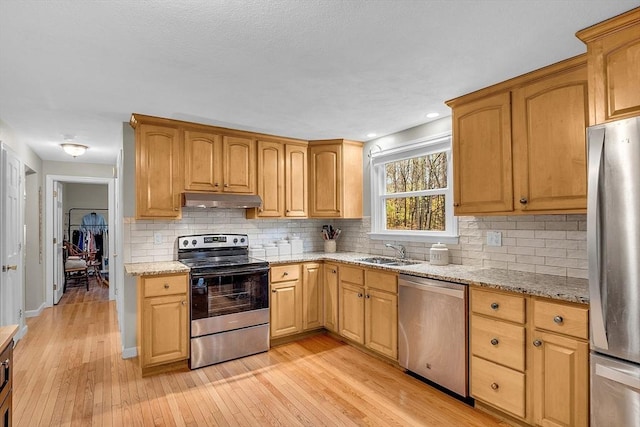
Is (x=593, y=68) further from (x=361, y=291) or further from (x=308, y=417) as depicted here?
(x=308, y=417)

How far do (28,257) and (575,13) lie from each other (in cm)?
632

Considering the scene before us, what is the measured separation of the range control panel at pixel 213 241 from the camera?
146 inches

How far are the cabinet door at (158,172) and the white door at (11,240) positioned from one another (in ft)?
4.57

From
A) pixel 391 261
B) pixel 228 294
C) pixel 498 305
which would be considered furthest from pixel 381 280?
pixel 228 294

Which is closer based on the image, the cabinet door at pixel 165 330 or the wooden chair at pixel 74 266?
→ the cabinet door at pixel 165 330

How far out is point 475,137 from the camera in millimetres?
2723

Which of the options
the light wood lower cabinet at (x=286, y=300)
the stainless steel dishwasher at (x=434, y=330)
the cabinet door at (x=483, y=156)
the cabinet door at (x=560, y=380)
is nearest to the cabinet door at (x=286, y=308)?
the light wood lower cabinet at (x=286, y=300)

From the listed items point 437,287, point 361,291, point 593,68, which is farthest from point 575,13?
point 361,291

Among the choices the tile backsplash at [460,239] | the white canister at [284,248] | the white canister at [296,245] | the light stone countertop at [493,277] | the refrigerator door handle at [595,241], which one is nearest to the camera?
the refrigerator door handle at [595,241]

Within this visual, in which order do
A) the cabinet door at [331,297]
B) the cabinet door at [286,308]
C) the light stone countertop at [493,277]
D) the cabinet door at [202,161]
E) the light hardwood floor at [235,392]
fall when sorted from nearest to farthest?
the light stone countertop at [493,277]
the light hardwood floor at [235,392]
the cabinet door at [202,161]
the cabinet door at [286,308]
the cabinet door at [331,297]

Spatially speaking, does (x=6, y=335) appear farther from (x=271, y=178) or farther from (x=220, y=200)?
(x=271, y=178)

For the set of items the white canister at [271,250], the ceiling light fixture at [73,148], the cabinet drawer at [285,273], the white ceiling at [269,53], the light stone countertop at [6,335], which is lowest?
the cabinet drawer at [285,273]

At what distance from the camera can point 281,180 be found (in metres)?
4.18

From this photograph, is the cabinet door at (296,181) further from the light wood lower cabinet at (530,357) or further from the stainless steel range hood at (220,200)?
the light wood lower cabinet at (530,357)
